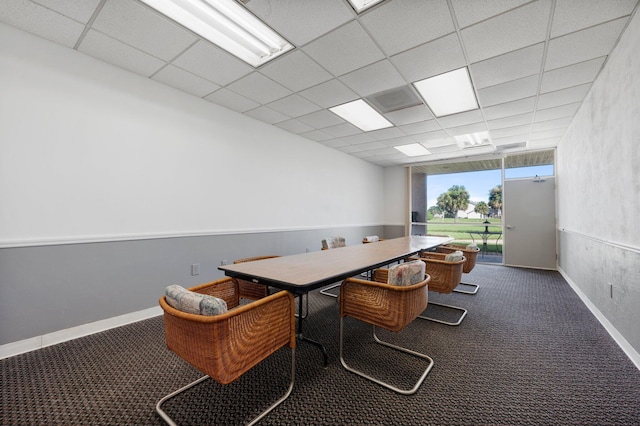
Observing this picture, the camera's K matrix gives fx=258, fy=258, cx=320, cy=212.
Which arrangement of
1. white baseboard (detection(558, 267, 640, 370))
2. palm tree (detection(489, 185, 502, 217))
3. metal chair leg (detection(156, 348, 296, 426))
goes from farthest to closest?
palm tree (detection(489, 185, 502, 217)), white baseboard (detection(558, 267, 640, 370)), metal chair leg (detection(156, 348, 296, 426))

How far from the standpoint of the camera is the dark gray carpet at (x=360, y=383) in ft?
4.90

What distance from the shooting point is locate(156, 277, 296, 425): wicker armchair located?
123 centimetres

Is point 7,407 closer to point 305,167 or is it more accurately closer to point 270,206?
point 270,206

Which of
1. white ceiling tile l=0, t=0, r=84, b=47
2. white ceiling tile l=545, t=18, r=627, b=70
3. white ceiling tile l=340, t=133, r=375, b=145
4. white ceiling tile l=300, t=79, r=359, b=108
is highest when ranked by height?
white ceiling tile l=0, t=0, r=84, b=47

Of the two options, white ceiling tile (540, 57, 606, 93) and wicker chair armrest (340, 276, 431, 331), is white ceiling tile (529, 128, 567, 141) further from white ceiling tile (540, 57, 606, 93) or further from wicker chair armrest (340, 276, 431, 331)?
wicker chair armrest (340, 276, 431, 331)

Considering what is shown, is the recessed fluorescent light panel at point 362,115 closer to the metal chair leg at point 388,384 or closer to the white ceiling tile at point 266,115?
the white ceiling tile at point 266,115

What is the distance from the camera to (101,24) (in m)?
2.12

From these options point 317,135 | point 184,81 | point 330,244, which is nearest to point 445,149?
point 317,135

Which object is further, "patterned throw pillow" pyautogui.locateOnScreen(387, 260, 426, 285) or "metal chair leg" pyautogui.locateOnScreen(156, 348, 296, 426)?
"patterned throw pillow" pyautogui.locateOnScreen(387, 260, 426, 285)

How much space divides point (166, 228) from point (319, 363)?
7.66ft

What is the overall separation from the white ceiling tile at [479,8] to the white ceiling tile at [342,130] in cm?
245

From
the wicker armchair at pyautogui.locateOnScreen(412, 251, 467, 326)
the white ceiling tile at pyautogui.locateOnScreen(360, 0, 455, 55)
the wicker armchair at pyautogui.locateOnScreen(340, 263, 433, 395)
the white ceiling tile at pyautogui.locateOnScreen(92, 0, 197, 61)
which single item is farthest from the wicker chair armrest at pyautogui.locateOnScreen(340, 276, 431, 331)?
the white ceiling tile at pyautogui.locateOnScreen(92, 0, 197, 61)

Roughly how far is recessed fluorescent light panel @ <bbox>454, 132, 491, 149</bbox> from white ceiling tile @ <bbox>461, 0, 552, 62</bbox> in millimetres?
2709

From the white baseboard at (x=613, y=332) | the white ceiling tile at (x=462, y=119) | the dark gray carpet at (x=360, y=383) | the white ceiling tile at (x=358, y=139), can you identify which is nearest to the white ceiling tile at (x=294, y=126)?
the white ceiling tile at (x=358, y=139)
